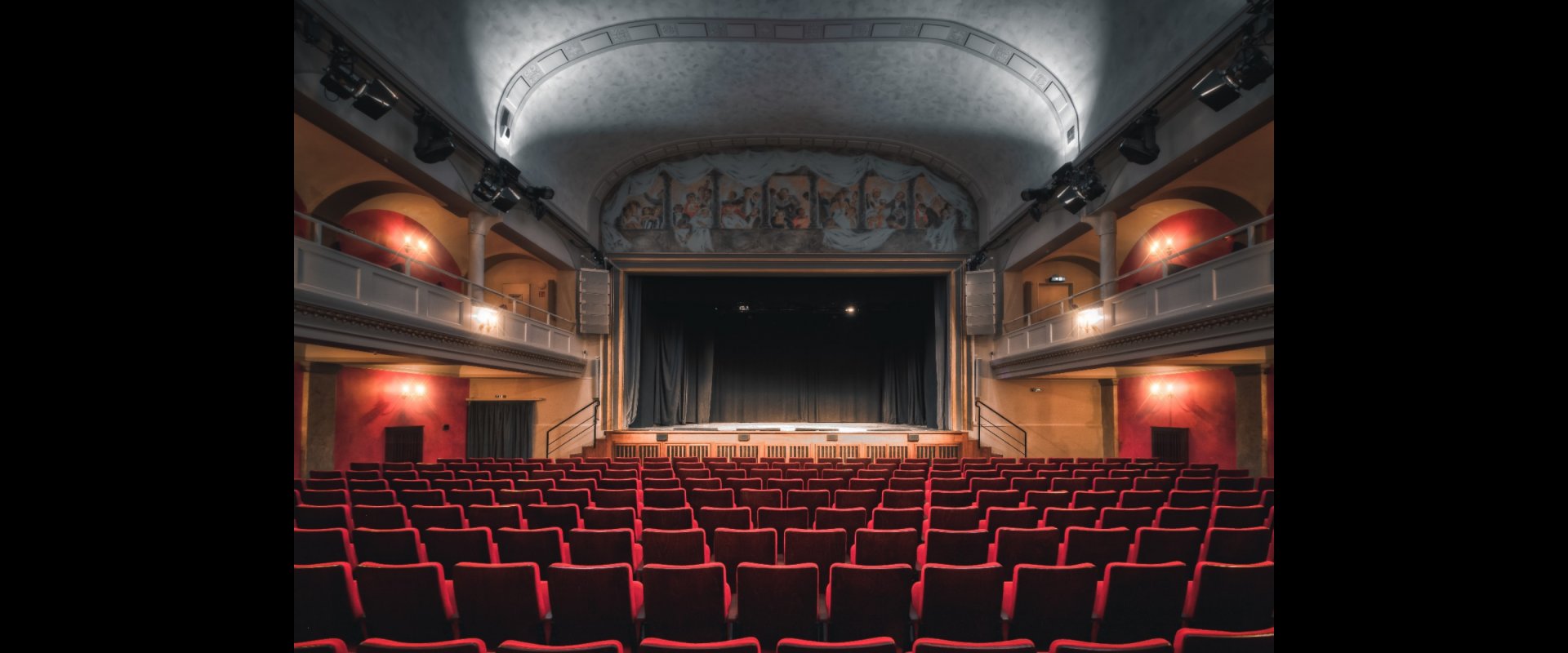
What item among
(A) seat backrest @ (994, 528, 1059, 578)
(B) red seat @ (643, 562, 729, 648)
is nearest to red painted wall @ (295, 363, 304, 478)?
(B) red seat @ (643, 562, 729, 648)

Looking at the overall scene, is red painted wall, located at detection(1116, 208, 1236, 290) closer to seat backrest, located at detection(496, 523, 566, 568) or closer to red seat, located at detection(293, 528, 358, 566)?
seat backrest, located at detection(496, 523, 566, 568)

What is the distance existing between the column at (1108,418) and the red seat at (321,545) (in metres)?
15.4

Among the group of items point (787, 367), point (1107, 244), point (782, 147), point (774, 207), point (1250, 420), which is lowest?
point (1250, 420)

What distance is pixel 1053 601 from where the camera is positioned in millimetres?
3129

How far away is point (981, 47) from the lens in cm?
1176

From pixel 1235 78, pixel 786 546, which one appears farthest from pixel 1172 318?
pixel 786 546

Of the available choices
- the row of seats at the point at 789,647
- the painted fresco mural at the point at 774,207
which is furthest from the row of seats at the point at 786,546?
the painted fresco mural at the point at 774,207

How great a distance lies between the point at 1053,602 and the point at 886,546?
103 centimetres

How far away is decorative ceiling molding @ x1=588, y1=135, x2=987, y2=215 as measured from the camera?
16344mm

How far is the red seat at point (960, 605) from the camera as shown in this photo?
10.0 feet

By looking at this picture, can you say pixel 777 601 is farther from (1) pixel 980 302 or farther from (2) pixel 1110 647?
(1) pixel 980 302
